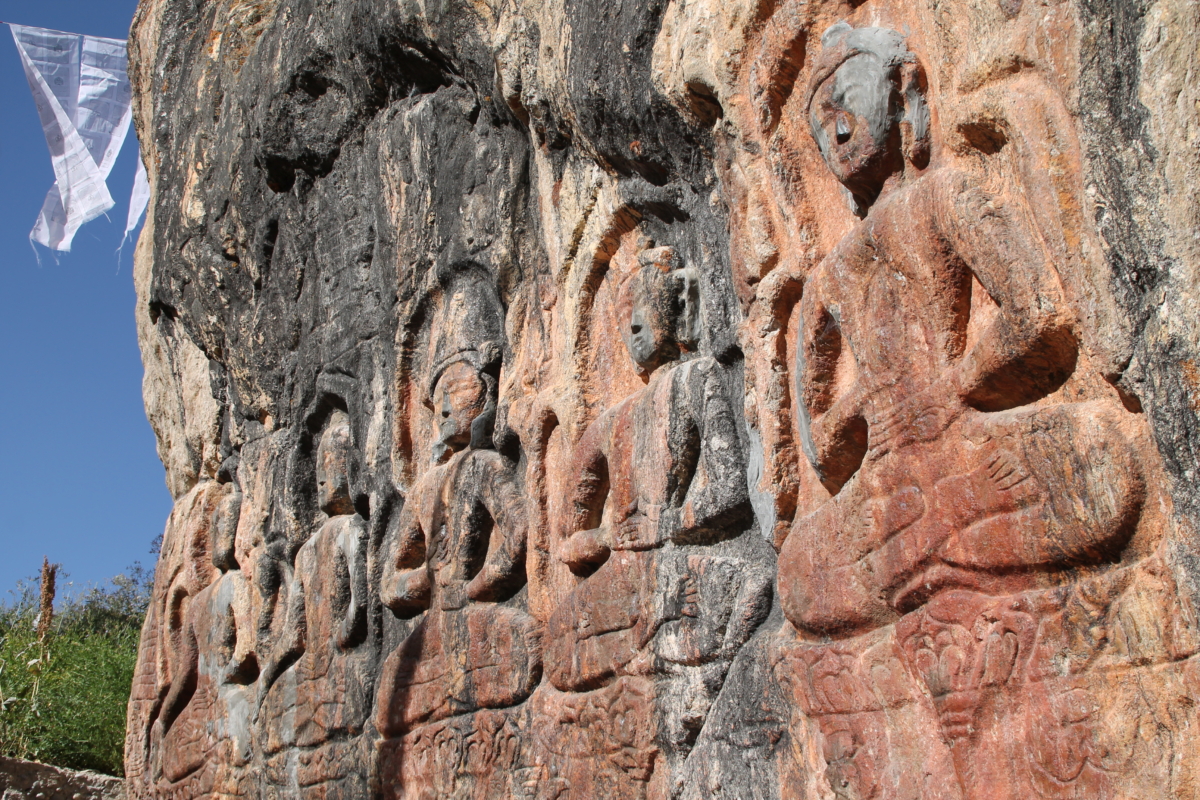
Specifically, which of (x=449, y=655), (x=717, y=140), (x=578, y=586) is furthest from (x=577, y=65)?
(x=449, y=655)

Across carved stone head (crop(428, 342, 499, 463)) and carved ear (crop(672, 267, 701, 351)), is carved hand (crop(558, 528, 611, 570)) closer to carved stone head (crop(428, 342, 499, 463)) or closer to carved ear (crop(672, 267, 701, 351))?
carved ear (crop(672, 267, 701, 351))

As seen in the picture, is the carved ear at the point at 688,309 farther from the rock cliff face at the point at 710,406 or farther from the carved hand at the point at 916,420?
the carved hand at the point at 916,420

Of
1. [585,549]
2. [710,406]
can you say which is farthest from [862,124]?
[585,549]

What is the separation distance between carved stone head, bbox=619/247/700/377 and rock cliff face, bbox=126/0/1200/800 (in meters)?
0.02

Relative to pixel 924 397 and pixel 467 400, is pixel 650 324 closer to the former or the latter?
pixel 924 397

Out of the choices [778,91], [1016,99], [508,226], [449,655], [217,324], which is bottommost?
[449,655]

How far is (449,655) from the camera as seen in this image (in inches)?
206

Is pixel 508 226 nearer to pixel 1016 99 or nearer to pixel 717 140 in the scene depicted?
pixel 717 140

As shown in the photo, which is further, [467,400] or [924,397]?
[467,400]

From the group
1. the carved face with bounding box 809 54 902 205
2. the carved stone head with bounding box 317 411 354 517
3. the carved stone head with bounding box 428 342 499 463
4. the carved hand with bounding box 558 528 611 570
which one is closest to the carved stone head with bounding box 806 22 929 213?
the carved face with bounding box 809 54 902 205

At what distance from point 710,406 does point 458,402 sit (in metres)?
2.03

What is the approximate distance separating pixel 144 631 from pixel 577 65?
248 inches

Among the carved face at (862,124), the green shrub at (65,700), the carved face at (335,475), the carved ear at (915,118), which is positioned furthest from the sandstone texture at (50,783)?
the carved ear at (915,118)

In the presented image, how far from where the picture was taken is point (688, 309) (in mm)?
4340
